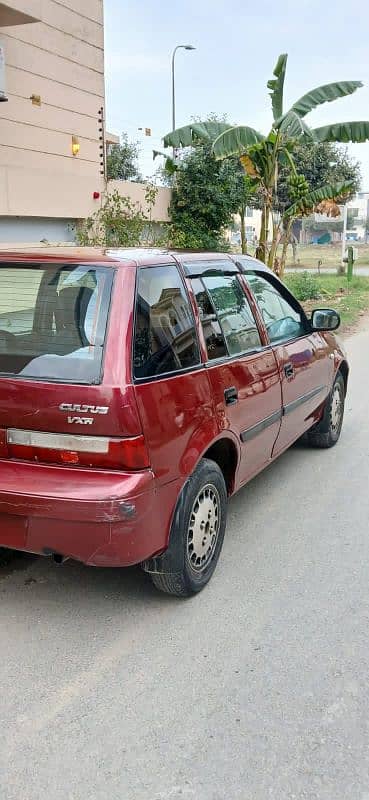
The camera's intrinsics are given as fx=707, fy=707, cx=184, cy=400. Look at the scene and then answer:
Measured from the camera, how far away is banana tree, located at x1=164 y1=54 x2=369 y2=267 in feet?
38.3

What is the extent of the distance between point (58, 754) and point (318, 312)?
13.2 feet

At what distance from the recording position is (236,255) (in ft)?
15.6

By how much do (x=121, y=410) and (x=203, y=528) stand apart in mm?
1006

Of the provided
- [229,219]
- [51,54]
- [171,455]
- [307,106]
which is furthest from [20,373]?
[229,219]

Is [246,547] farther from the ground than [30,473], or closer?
closer

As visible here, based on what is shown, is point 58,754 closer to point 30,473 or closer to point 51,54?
point 30,473

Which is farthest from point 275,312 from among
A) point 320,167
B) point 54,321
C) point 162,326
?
point 320,167

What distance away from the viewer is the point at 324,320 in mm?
5668

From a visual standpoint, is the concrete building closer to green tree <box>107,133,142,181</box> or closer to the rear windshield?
the rear windshield

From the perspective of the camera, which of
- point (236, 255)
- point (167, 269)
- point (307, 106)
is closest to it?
point (167, 269)

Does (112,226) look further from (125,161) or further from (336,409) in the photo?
(125,161)

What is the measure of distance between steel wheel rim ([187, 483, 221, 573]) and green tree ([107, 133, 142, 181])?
95.6 ft

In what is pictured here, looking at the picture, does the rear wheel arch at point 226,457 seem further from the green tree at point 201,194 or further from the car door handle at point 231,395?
the green tree at point 201,194

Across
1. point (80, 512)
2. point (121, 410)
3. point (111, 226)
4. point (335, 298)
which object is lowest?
point (335, 298)
